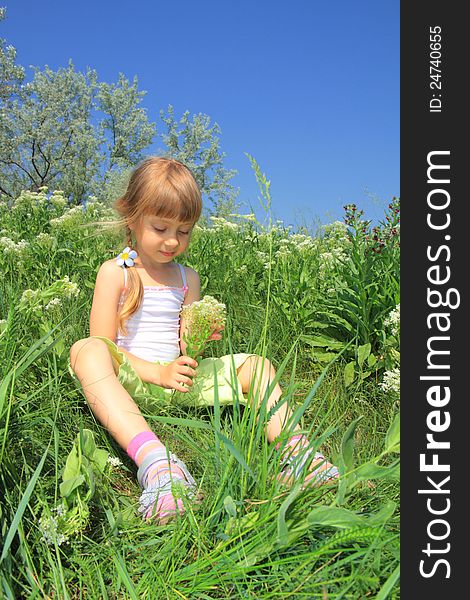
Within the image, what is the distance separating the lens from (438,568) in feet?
4.06

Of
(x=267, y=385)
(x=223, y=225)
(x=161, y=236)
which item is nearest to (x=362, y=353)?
(x=267, y=385)

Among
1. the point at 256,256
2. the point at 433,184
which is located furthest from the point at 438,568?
the point at 256,256

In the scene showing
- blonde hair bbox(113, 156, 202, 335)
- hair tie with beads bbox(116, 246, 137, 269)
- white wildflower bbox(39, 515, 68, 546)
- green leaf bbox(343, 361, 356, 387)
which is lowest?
white wildflower bbox(39, 515, 68, 546)

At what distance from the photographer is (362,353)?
2.64 m

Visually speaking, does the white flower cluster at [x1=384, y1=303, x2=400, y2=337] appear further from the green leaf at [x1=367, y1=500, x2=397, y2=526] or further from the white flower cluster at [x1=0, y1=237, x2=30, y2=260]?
the white flower cluster at [x1=0, y1=237, x2=30, y2=260]

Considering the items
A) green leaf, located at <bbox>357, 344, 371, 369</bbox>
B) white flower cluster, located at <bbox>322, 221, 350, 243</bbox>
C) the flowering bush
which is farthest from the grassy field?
white flower cluster, located at <bbox>322, 221, 350, 243</bbox>

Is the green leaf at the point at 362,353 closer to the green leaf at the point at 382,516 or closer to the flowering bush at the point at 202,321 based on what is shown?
the flowering bush at the point at 202,321

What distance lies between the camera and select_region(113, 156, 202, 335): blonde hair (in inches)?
99.6

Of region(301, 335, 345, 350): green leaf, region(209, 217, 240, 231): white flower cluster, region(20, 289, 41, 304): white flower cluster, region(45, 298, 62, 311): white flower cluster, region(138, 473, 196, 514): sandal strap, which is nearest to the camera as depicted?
region(138, 473, 196, 514): sandal strap

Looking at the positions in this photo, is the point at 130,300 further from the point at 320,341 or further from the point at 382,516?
the point at 382,516

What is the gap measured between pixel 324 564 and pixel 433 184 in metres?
0.94

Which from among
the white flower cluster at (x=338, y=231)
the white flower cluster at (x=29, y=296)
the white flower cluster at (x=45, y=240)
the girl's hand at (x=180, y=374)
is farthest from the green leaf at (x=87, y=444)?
the white flower cluster at (x=338, y=231)

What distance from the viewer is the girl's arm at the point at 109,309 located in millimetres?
2420

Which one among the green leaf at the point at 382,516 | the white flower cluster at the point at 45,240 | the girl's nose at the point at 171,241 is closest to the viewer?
the green leaf at the point at 382,516
